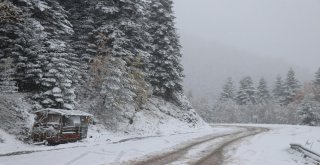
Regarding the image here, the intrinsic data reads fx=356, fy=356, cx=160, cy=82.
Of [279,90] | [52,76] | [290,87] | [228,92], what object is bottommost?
[52,76]

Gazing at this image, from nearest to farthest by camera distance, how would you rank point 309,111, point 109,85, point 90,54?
point 109,85, point 90,54, point 309,111

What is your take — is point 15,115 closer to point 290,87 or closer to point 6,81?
point 6,81

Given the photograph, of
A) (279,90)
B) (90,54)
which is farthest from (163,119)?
(279,90)

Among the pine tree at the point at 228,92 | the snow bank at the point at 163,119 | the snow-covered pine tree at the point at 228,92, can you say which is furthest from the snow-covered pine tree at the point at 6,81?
the pine tree at the point at 228,92

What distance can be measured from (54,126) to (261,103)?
233ft

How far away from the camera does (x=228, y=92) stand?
88.5 meters

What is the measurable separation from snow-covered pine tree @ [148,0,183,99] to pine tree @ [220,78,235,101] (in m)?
48.3

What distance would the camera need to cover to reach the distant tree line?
2990 inches

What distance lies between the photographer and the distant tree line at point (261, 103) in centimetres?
7594

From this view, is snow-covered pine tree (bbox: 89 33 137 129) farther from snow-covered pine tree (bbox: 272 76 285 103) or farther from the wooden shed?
snow-covered pine tree (bbox: 272 76 285 103)

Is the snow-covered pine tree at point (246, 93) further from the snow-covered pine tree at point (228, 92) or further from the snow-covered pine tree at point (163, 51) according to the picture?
the snow-covered pine tree at point (163, 51)

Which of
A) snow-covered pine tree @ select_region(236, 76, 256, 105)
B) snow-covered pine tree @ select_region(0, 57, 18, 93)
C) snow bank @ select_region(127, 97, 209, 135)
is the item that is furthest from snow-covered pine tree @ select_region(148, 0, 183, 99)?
snow-covered pine tree @ select_region(236, 76, 256, 105)

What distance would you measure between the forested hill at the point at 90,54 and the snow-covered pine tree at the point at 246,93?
44.5 meters

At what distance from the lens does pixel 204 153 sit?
18.9 meters
